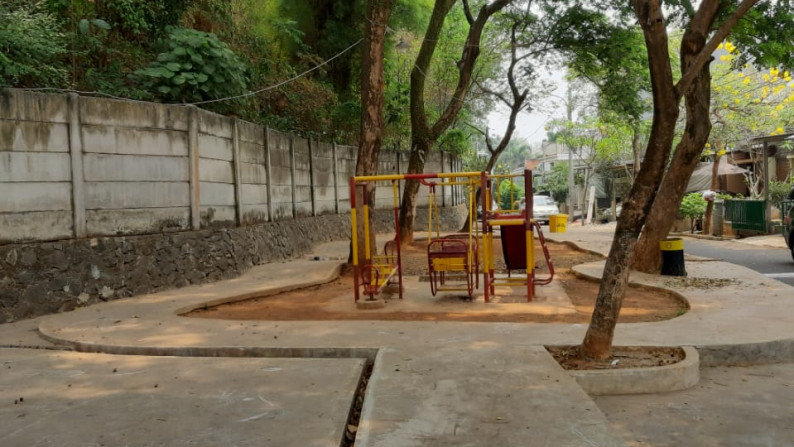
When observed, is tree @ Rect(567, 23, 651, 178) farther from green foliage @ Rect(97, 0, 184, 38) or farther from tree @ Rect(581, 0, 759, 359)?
tree @ Rect(581, 0, 759, 359)

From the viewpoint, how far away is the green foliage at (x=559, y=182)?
4878cm

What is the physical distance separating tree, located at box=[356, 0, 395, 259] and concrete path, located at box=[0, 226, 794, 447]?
148 inches

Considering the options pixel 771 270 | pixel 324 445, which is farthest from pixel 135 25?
pixel 771 270

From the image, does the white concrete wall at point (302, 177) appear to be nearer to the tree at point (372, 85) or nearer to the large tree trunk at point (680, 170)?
the tree at point (372, 85)

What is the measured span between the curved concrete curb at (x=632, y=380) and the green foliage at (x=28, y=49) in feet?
24.3

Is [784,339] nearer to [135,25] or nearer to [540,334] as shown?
[540,334]

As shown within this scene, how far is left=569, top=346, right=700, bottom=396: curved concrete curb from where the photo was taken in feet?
15.6

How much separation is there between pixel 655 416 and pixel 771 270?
9.42 m

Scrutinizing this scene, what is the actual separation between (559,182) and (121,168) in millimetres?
44327

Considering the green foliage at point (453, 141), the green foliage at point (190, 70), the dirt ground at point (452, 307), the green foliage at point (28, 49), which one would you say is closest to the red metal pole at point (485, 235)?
the dirt ground at point (452, 307)

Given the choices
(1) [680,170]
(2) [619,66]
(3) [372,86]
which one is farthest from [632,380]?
(2) [619,66]

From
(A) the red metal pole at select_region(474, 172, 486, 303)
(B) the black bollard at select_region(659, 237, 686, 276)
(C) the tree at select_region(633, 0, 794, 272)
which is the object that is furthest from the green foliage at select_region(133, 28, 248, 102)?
(B) the black bollard at select_region(659, 237, 686, 276)

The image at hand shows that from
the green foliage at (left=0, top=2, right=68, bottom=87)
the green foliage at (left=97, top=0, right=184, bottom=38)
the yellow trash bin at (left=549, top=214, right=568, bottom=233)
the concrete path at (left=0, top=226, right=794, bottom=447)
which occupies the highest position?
the green foliage at (left=97, top=0, right=184, bottom=38)

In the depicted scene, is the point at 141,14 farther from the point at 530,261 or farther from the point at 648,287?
the point at 648,287
